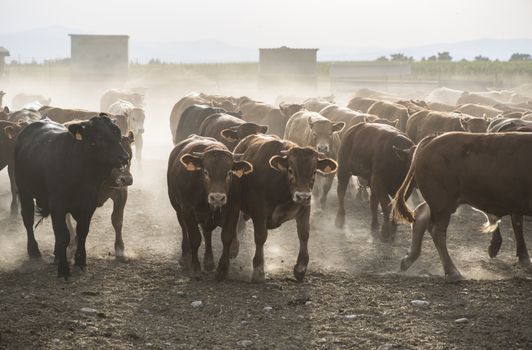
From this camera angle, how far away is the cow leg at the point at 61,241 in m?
8.70

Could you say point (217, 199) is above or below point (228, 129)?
below

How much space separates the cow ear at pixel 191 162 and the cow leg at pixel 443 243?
259cm

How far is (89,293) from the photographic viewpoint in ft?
26.5

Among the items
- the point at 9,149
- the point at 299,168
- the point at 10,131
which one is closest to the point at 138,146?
the point at 9,149

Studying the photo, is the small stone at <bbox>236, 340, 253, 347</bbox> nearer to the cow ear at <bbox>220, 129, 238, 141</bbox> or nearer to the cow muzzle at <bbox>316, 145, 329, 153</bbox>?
the cow ear at <bbox>220, 129, 238, 141</bbox>

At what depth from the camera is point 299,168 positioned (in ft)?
27.3

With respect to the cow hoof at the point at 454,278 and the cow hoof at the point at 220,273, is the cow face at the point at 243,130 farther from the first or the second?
the cow hoof at the point at 454,278

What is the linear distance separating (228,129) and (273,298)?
429 cm

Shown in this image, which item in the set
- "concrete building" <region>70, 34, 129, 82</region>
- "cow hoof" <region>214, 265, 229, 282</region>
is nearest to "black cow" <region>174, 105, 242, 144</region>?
"cow hoof" <region>214, 265, 229, 282</region>

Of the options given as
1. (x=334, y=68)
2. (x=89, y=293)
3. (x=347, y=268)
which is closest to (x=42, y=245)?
(x=89, y=293)

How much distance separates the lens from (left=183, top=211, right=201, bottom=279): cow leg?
8.72 meters

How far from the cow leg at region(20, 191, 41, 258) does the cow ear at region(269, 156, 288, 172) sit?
315 centimetres

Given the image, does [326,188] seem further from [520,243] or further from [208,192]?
[208,192]

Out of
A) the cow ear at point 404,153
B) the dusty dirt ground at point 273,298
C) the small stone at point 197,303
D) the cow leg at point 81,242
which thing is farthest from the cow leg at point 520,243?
the cow leg at point 81,242
